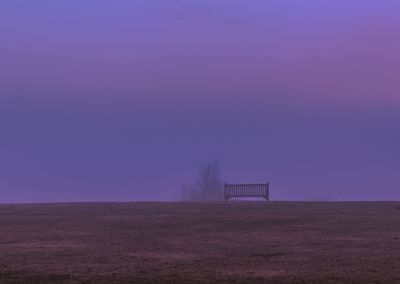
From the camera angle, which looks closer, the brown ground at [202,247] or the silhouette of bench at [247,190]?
the brown ground at [202,247]

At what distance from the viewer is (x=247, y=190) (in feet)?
97.8

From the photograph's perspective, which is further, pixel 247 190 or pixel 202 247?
pixel 247 190

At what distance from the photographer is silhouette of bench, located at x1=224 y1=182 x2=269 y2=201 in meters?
28.9

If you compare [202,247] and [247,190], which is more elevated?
[247,190]

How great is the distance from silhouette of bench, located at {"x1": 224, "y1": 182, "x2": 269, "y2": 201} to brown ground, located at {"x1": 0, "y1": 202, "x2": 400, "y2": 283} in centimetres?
1051

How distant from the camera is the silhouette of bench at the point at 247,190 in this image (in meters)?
28.9

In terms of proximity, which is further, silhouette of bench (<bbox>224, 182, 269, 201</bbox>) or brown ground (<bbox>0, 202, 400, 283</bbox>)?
silhouette of bench (<bbox>224, 182, 269, 201</bbox>)

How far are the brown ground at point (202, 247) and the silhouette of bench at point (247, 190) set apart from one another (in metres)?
10.5

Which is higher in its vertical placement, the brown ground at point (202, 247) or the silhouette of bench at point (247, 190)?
the silhouette of bench at point (247, 190)

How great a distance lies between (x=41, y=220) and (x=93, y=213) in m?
2.51

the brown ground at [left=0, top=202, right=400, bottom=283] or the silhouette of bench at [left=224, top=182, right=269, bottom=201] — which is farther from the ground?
the silhouette of bench at [left=224, top=182, right=269, bottom=201]

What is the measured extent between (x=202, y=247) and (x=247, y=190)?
19045mm

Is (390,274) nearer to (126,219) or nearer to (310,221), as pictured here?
(310,221)

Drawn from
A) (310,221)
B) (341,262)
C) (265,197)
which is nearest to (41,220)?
(310,221)
